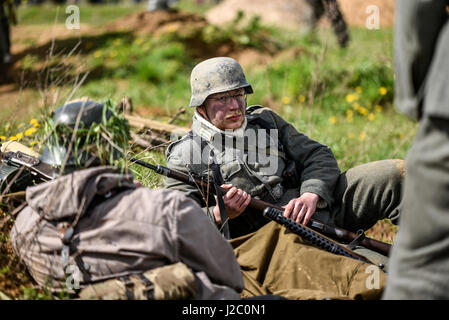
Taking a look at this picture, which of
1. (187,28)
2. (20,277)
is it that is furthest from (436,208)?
(187,28)

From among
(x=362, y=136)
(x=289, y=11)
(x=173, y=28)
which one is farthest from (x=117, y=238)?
(x=289, y=11)

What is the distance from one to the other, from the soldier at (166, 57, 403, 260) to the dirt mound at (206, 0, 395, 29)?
1347cm

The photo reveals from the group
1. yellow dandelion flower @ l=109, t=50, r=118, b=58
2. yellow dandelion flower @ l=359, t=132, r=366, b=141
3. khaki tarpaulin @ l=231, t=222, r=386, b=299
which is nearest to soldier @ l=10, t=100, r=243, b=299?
khaki tarpaulin @ l=231, t=222, r=386, b=299

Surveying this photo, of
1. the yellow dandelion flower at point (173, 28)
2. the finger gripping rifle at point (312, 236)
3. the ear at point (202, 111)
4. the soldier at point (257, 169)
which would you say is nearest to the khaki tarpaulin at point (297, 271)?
the finger gripping rifle at point (312, 236)

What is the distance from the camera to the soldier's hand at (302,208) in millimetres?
3818

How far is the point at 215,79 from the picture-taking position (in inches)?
158

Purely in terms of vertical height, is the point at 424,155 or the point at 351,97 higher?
the point at 424,155

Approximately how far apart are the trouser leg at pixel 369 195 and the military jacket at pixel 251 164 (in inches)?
4.8

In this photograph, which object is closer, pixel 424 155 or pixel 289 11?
pixel 424 155

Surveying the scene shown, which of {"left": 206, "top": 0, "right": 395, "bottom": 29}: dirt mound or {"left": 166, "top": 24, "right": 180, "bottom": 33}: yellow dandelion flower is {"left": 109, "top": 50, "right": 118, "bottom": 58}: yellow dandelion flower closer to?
{"left": 166, "top": 24, "right": 180, "bottom": 33}: yellow dandelion flower

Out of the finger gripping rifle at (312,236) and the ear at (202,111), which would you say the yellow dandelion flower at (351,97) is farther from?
the finger gripping rifle at (312,236)

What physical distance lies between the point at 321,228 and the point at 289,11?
1593cm

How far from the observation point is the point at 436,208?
88.0 inches

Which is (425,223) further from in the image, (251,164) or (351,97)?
(351,97)
